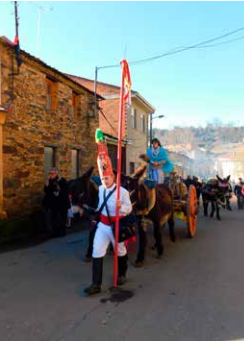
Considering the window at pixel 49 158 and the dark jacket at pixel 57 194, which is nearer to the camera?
the dark jacket at pixel 57 194

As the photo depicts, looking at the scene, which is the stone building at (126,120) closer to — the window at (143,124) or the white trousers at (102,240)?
the window at (143,124)

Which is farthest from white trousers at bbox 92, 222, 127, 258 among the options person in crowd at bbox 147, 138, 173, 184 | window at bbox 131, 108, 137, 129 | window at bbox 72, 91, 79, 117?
window at bbox 131, 108, 137, 129

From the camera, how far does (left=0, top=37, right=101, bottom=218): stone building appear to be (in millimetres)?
9664

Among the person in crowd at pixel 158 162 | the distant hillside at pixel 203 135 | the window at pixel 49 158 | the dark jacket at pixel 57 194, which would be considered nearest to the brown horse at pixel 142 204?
the person in crowd at pixel 158 162

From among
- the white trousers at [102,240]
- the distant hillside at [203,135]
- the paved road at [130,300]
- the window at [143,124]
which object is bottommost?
the paved road at [130,300]

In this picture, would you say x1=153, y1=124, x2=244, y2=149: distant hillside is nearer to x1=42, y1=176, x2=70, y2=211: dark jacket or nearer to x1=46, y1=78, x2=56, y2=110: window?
x1=46, y1=78, x2=56, y2=110: window

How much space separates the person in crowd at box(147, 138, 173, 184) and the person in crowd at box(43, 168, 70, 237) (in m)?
2.59

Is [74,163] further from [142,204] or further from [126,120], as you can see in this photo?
[142,204]

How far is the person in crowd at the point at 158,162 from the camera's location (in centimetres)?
790

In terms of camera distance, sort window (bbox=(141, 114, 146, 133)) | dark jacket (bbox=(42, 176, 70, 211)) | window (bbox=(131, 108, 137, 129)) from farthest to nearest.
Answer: window (bbox=(141, 114, 146, 133)) → window (bbox=(131, 108, 137, 129)) → dark jacket (bbox=(42, 176, 70, 211))

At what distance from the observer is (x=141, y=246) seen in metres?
5.95

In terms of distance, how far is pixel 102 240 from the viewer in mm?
4680

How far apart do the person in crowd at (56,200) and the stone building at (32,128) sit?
142 cm

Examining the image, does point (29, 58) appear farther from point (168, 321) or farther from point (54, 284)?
point (168, 321)
